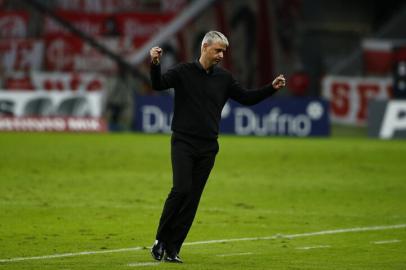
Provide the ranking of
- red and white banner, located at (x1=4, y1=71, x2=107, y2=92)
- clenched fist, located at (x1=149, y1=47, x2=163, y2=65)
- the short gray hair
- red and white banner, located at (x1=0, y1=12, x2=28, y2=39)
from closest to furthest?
clenched fist, located at (x1=149, y1=47, x2=163, y2=65)
the short gray hair
red and white banner, located at (x1=4, y1=71, x2=107, y2=92)
red and white banner, located at (x1=0, y1=12, x2=28, y2=39)

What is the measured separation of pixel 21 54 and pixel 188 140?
35.0 m

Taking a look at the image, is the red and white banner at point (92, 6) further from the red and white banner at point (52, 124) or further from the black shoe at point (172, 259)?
the black shoe at point (172, 259)

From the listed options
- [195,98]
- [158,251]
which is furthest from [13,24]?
[158,251]

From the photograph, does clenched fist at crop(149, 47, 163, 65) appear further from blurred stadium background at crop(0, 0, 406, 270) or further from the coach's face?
blurred stadium background at crop(0, 0, 406, 270)

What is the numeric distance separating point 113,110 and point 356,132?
826 cm

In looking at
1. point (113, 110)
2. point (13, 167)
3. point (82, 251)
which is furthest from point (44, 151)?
point (82, 251)

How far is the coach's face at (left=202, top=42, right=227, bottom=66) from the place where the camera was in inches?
512

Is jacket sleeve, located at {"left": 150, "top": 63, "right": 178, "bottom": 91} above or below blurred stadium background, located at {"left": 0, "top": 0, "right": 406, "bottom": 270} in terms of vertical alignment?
above

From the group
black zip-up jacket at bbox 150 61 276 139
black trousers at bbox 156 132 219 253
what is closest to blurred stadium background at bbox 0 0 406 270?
black trousers at bbox 156 132 219 253

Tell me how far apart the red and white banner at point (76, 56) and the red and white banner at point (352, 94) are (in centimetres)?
831

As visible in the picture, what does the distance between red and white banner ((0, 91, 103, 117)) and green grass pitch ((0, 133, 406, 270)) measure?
10.3ft

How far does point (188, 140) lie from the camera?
1323 cm

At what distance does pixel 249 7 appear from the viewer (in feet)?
162

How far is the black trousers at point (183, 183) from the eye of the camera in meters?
13.1
